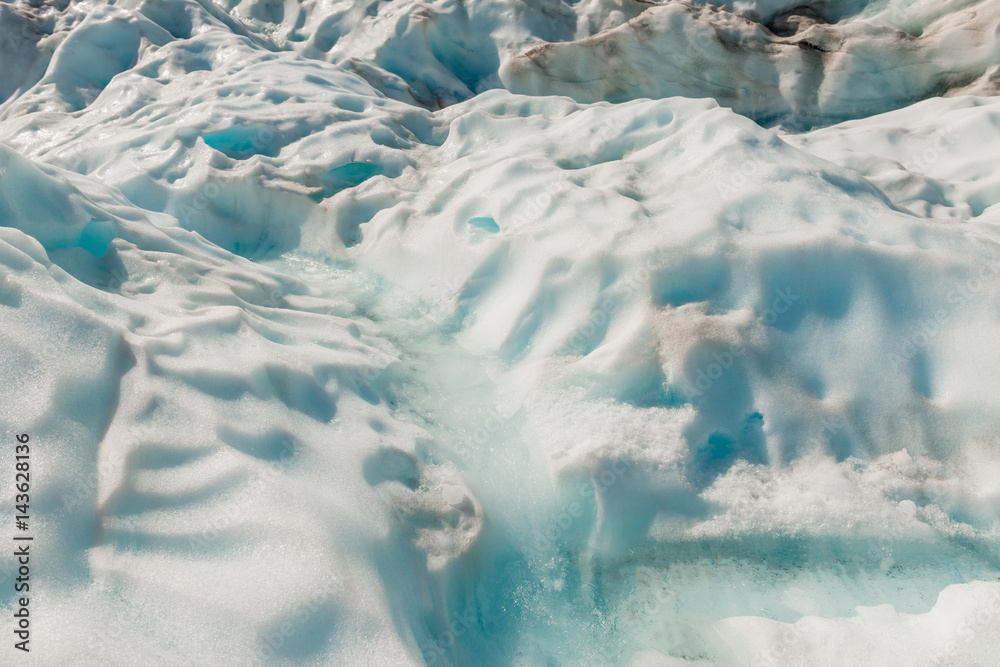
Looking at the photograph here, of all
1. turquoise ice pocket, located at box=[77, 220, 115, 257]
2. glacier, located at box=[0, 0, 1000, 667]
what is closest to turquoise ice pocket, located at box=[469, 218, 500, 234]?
glacier, located at box=[0, 0, 1000, 667]

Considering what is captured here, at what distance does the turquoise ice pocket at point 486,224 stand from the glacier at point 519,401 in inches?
2.5

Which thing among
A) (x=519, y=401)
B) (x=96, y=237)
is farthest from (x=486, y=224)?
(x=96, y=237)

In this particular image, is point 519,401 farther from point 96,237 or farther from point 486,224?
point 96,237

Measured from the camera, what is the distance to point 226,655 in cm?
149

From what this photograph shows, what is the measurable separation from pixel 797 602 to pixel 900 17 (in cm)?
670

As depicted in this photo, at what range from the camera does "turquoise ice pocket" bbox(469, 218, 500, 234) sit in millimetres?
3633

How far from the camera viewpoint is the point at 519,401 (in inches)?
106

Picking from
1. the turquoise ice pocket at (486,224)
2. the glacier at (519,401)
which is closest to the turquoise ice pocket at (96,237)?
the glacier at (519,401)

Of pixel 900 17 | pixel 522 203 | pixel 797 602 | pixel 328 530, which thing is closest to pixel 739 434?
pixel 797 602

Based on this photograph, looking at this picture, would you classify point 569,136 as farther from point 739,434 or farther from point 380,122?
point 739,434

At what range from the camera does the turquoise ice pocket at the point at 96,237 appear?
9.50 ft

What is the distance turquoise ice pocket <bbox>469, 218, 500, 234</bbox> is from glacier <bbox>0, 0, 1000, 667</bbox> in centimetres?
6

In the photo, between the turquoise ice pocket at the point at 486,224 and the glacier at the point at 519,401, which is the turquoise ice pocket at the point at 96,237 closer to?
the glacier at the point at 519,401

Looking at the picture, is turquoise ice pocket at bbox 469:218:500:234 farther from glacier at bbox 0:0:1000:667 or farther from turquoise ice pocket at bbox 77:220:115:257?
turquoise ice pocket at bbox 77:220:115:257
